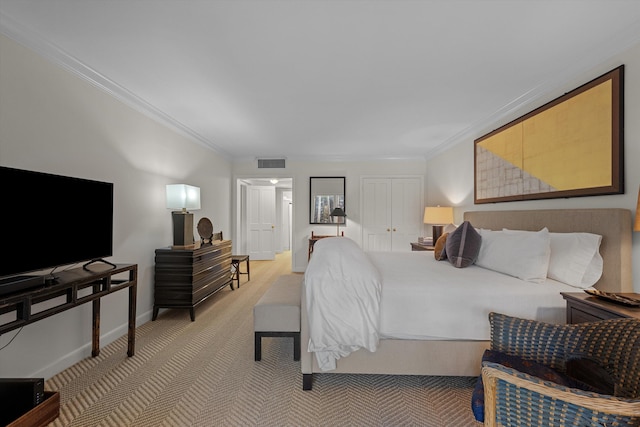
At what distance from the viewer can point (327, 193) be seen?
5660 mm

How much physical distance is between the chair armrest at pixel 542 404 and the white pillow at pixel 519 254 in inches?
54.5

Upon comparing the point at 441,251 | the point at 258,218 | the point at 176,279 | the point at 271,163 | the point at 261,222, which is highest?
the point at 271,163

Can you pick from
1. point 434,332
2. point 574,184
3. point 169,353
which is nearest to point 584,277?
point 574,184

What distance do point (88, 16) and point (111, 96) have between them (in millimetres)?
1083

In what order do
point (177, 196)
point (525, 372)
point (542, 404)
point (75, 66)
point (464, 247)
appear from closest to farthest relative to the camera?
1. point (542, 404)
2. point (525, 372)
3. point (75, 66)
4. point (464, 247)
5. point (177, 196)

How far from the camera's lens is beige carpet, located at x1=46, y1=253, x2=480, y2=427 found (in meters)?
1.63

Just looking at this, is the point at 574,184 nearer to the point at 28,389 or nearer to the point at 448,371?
the point at 448,371

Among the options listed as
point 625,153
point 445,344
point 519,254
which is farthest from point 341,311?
point 625,153

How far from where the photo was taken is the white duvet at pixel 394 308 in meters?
1.77

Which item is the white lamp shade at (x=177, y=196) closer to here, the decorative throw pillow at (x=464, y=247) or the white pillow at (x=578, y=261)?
the decorative throw pillow at (x=464, y=247)

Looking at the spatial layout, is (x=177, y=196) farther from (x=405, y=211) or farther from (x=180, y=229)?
(x=405, y=211)

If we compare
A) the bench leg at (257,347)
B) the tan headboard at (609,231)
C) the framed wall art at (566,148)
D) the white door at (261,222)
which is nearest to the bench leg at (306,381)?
the bench leg at (257,347)

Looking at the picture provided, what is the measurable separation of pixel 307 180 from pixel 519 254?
412 centimetres

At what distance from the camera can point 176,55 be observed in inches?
82.7
